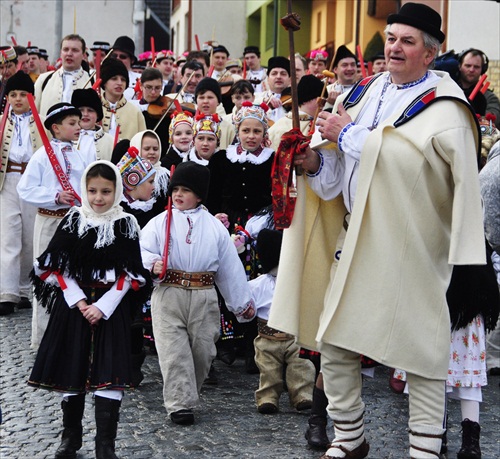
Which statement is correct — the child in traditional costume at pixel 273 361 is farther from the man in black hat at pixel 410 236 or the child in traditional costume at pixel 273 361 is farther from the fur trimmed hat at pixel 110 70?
the fur trimmed hat at pixel 110 70

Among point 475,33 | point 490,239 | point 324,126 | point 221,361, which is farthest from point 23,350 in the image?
point 475,33

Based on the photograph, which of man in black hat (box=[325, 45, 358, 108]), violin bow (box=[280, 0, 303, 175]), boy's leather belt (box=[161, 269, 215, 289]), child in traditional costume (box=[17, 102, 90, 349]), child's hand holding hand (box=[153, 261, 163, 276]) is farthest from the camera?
man in black hat (box=[325, 45, 358, 108])

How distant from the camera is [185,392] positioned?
694cm

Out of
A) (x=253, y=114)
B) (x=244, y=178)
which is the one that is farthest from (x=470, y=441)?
(x=253, y=114)

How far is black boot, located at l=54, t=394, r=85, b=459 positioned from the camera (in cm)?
596

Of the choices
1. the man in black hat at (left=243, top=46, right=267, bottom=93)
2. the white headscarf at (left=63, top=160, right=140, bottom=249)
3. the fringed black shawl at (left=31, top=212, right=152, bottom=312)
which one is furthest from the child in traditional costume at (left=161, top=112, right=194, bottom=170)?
the man in black hat at (left=243, top=46, right=267, bottom=93)

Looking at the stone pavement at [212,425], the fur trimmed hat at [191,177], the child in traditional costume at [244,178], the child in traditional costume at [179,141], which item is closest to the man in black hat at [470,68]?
the child in traditional costume at [179,141]

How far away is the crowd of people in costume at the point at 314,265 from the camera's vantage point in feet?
17.4

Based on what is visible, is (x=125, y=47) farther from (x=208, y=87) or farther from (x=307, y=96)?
(x=307, y=96)

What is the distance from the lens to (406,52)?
5.45 m

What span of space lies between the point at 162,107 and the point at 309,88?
3.09 meters

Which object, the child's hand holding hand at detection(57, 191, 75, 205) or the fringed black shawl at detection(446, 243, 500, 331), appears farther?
the child's hand holding hand at detection(57, 191, 75, 205)

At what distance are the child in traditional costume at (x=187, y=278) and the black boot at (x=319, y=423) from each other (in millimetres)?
926

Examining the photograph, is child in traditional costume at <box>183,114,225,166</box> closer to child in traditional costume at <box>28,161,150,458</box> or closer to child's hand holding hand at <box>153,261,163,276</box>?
child's hand holding hand at <box>153,261,163,276</box>
